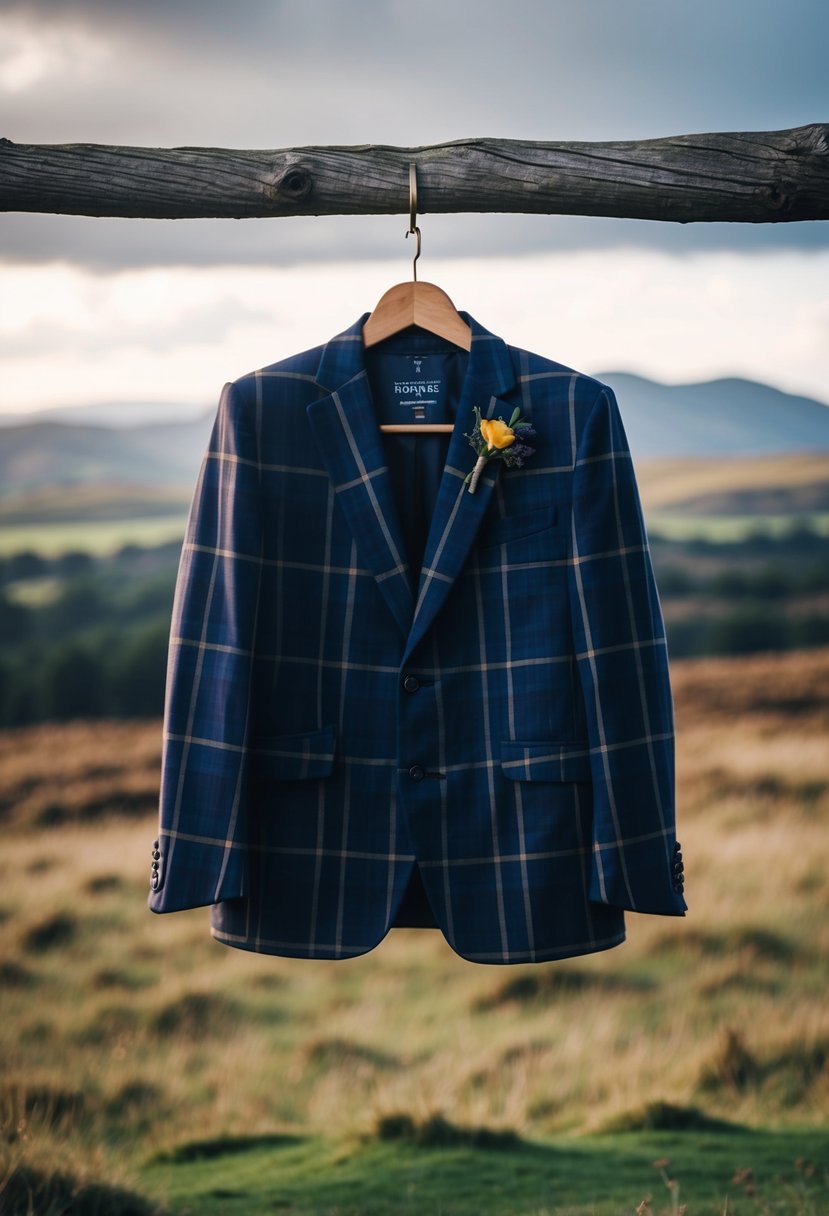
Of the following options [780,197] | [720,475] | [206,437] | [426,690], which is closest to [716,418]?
[720,475]

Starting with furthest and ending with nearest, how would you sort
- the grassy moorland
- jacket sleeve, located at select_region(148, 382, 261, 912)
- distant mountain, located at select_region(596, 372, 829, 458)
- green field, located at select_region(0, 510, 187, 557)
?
green field, located at select_region(0, 510, 187, 557) → distant mountain, located at select_region(596, 372, 829, 458) → the grassy moorland → jacket sleeve, located at select_region(148, 382, 261, 912)

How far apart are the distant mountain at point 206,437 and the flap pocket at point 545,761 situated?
2.89 meters

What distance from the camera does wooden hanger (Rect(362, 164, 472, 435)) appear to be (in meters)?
1.99

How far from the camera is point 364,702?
1.90 m

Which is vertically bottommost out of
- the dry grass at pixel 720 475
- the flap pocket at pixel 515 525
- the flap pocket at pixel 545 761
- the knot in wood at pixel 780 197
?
the flap pocket at pixel 545 761

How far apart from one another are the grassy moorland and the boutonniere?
7.96 ft

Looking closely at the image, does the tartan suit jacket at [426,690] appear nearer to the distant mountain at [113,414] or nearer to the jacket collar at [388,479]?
the jacket collar at [388,479]

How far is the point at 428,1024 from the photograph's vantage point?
422 centimetres

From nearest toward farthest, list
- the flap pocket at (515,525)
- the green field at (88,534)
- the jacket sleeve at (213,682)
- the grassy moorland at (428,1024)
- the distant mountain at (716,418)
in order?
the jacket sleeve at (213,682) < the flap pocket at (515,525) < the grassy moorland at (428,1024) < the distant mountain at (716,418) < the green field at (88,534)

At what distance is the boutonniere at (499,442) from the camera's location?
6.04 feet

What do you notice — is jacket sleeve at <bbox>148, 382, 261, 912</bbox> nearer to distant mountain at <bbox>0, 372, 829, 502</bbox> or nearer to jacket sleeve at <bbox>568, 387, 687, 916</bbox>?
jacket sleeve at <bbox>568, 387, 687, 916</bbox>

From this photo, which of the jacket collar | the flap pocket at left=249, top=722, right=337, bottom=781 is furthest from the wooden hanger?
the flap pocket at left=249, top=722, right=337, bottom=781

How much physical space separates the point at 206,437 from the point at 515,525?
3.06 meters

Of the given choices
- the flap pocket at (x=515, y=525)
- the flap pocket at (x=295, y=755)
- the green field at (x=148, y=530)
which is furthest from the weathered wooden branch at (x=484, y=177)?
the green field at (x=148, y=530)
